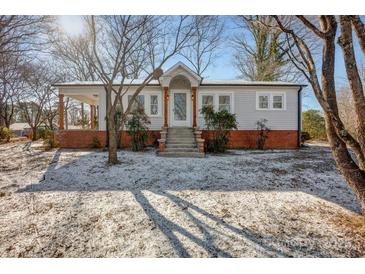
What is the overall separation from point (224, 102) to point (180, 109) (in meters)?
2.64

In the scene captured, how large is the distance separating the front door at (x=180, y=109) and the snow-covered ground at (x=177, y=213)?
19.1 feet

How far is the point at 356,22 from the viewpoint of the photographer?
8.86 feet

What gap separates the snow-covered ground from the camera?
2711 mm

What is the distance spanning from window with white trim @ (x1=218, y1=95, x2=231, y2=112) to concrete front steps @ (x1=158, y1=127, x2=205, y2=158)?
245cm

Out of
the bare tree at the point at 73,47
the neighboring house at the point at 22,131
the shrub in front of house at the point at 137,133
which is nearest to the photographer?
the bare tree at the point at 73,47

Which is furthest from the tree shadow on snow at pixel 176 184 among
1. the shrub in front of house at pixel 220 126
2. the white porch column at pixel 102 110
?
the white porch column at pixel 102 110

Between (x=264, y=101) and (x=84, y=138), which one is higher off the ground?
(x=264, y=101)

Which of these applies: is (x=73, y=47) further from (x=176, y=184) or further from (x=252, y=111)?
(x=252, y=111)

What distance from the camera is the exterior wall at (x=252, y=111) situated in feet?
38.8

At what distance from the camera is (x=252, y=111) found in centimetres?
1188

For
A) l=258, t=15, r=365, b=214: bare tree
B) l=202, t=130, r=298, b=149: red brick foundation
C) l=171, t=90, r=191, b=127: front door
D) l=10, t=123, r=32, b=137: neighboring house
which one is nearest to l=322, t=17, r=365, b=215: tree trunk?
l=258, t=15, r=365, b=214: bare tree

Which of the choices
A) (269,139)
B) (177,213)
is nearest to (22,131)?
(269,139)

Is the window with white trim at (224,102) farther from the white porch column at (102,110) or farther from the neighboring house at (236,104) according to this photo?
the white porch column at (102,110)
